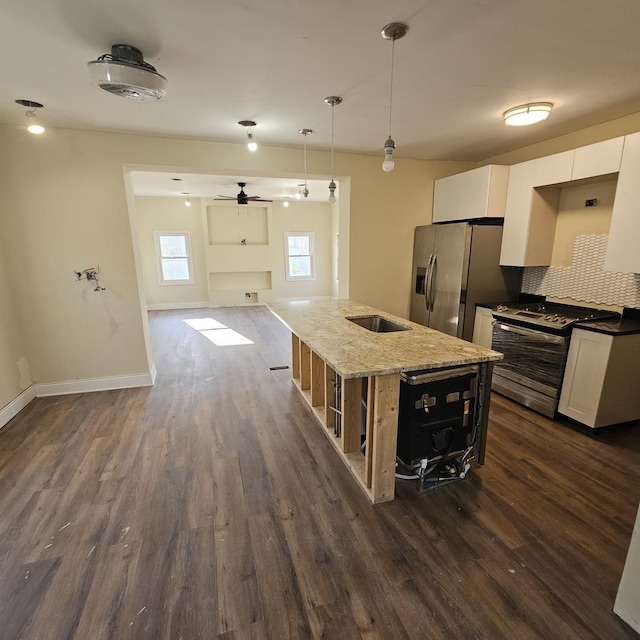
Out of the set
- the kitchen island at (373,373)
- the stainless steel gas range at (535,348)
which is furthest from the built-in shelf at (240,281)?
the stainless steel gas range at (535,348)

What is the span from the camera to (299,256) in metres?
8.92

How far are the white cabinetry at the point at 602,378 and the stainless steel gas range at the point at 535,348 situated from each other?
0.28ft

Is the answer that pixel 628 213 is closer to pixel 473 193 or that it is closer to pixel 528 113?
pixel 528 113

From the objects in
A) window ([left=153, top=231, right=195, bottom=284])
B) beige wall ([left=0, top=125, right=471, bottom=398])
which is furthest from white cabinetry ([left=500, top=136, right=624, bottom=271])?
window ([left=153, top=231, right=195, bottom=284])

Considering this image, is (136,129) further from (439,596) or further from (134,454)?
(439,596)

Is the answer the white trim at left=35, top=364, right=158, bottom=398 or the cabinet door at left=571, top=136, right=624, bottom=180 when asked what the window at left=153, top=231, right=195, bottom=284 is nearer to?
the white trim at left=35, top=364, right=158, bottom=398

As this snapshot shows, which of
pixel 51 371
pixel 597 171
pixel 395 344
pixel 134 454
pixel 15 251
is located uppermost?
pixel 597 171

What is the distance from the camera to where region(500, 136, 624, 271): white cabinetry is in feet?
9.71

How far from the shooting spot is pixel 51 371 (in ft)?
11.1

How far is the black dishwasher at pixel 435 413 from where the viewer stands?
194cm

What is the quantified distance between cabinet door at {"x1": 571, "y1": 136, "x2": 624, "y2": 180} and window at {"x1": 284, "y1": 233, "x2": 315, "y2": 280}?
661cm

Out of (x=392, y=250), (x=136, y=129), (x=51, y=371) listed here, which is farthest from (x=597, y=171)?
(x=51, y=371)

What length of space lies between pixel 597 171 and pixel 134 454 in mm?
4283

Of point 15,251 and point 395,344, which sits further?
point 15,251
